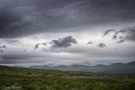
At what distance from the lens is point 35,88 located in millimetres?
38219

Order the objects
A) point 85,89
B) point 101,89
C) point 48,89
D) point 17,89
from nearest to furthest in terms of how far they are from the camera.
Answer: point 17,89
point 48,89
point 85,89
point 101,89

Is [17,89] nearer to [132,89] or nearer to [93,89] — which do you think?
[93,89]

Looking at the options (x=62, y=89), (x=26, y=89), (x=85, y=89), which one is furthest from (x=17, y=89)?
(x=85, y=89)

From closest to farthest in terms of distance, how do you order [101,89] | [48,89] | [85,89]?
1. [48,89]
2. [85,89]
3. [101,89]

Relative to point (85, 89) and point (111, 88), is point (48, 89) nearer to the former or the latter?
point (85, 89)

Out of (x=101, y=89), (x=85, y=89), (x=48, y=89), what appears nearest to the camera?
(x=48, y=89)

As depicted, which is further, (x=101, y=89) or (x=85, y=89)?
(x=101, y=89)

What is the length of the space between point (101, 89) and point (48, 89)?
14353mm

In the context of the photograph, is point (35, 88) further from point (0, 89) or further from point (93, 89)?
point (93, 89)

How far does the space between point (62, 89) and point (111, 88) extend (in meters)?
14.2

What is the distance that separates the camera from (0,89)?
3616cm

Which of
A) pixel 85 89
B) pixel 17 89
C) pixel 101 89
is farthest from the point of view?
pixel 101 89

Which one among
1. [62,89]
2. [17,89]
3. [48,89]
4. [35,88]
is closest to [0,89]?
[17,89]

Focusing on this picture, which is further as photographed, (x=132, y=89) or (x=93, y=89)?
(x=132, y=89)
